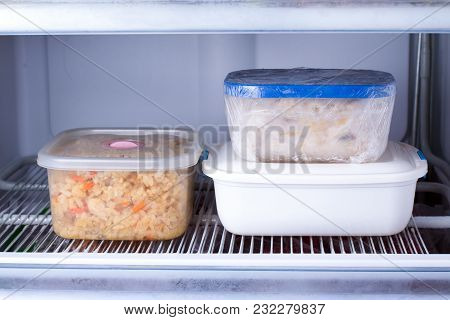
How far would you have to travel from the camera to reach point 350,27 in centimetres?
89

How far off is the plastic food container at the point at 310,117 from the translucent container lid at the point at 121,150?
12 centimetres

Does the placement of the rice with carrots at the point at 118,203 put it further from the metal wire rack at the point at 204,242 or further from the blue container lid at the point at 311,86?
the blue container lid at the point at 311,86

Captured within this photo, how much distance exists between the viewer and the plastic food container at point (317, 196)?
1058 millimetres

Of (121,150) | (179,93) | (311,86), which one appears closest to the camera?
(311,86)

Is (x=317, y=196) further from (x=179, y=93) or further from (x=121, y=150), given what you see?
(x=179, y=93)

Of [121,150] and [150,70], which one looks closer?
[121,150]

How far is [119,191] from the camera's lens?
3.60 feet

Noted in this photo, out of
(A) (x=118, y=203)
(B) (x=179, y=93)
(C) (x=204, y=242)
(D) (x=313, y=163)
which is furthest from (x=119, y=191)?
(B) (x=179, y=93)

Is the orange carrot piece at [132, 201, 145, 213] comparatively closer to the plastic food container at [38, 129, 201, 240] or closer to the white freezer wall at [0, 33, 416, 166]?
the plastic food container at [38, 129, 201, 240]

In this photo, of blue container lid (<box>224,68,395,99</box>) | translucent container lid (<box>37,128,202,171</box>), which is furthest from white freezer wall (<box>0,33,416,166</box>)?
blue container lid (<box>224,68,395,99</box>)

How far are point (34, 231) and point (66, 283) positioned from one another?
248 mm

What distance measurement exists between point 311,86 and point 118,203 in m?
0.35

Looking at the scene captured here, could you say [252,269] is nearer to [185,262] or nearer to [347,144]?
[185,262]

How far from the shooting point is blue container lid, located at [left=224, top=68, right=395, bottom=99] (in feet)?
3.41
